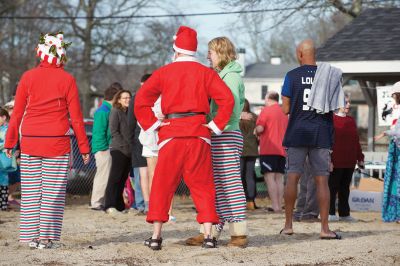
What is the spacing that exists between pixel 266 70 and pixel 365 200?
63014 mm

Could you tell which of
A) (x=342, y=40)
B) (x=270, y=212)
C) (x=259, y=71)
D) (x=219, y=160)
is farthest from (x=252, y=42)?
(x=219, y=160)

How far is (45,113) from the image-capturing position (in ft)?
27.5

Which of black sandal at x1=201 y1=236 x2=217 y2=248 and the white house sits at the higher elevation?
the white house

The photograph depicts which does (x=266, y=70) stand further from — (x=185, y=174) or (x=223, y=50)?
(x=185, y=174)

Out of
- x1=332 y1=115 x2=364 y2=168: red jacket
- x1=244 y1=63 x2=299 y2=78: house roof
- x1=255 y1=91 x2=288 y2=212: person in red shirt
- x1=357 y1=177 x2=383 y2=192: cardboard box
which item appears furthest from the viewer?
x1=244 y1=63 x2=299 y2=78: house roof

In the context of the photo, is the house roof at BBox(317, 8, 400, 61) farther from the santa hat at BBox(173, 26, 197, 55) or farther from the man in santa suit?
the man in santa suit

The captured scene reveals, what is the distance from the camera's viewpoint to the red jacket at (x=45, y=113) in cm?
838

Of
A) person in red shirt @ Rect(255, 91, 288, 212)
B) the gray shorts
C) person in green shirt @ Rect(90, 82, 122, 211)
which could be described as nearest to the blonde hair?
the gray shorts

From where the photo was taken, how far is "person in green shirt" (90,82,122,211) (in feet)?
45.1

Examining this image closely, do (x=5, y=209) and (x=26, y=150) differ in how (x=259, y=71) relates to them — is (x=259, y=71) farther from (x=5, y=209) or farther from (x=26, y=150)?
(x=26, y=150)

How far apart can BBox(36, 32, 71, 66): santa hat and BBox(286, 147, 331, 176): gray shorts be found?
2574 mm

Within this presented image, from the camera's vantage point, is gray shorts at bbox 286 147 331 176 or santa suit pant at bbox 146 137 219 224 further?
gray shorts at bbox 286 147 331 176

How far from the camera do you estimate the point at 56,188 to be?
8492 mm

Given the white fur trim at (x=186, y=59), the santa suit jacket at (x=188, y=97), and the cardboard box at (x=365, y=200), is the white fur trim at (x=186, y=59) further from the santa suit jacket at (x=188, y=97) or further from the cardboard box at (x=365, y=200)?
the cardboard box at (x=365, y=200)
